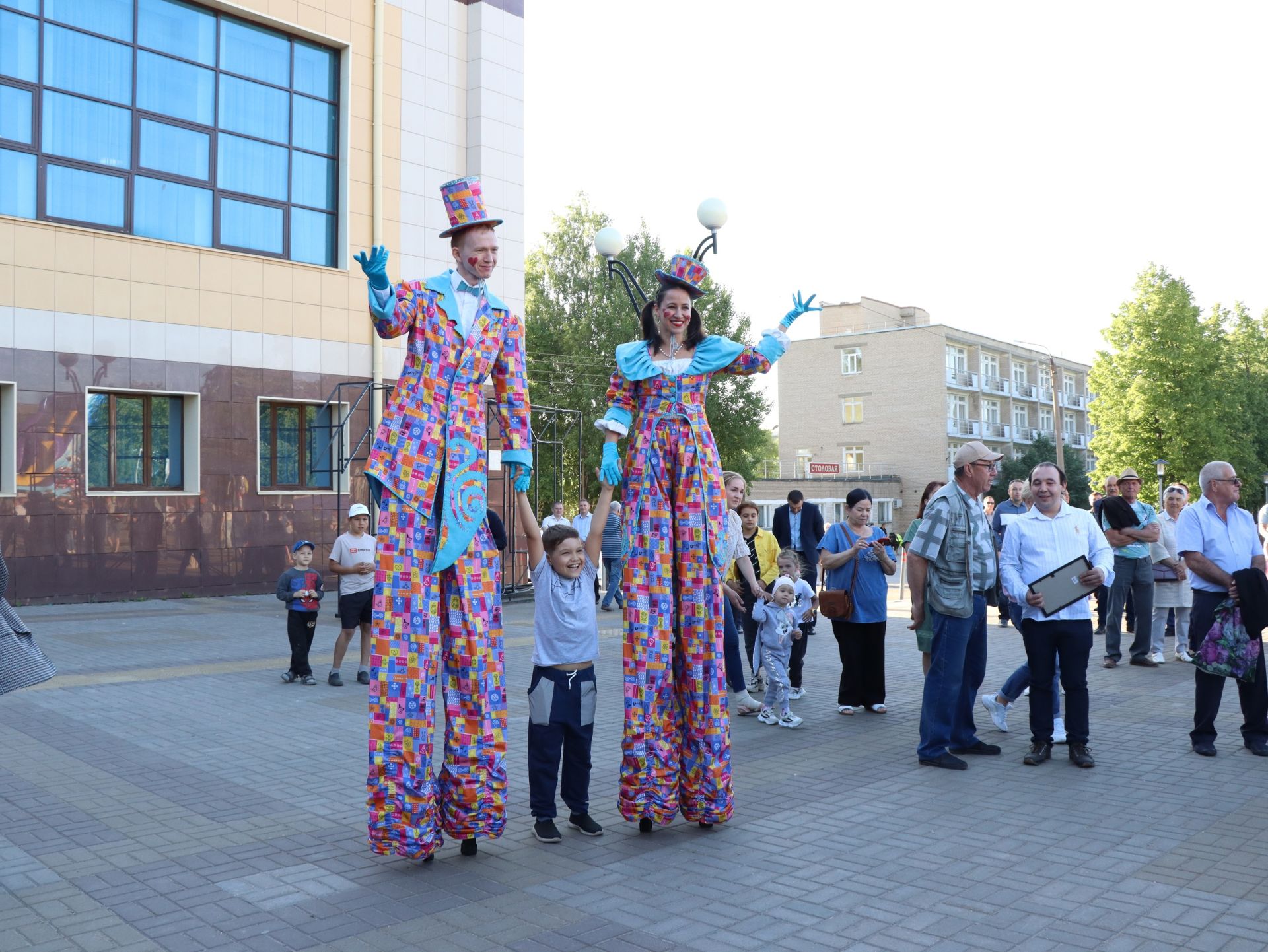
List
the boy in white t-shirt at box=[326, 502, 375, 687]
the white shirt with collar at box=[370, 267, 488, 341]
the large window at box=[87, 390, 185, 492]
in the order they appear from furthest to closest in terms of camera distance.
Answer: the large window at box=[87, 390, 185, 492], the boy in white t-shirt at box=[326, 502, 375, 687], the white shirt with collar at box=[370, 267, 488, 341]

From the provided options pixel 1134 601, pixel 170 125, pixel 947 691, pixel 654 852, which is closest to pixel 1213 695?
pixel 947 691

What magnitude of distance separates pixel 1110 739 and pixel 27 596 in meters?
15.0

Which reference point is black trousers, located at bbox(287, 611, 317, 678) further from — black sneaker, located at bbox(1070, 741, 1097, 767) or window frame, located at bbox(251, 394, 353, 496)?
window frame, located at bbox(251, 394, 353, 496)

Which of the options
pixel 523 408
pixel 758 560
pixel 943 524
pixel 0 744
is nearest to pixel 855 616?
pixel 758 560

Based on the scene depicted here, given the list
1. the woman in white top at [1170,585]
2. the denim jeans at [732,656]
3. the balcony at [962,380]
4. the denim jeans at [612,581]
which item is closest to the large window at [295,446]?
the denim jeans at [612,581]

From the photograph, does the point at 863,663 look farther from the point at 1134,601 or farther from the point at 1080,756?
the point at 1134,601

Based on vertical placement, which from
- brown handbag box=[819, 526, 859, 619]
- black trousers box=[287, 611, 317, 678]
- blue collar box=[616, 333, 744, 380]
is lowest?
black trousers box=[287, 611, 317, 678]

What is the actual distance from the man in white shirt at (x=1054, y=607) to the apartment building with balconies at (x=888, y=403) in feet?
172

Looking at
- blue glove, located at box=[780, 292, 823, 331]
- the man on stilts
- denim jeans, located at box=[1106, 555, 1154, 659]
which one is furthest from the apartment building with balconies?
the man on stilts

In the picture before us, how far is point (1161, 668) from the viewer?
11312 millimetres

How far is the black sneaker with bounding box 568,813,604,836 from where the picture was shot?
17.4ft

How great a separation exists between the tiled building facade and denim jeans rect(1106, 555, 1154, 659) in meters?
11.7

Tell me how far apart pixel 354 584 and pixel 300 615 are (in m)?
0.55

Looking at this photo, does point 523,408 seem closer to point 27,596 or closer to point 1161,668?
point 1161,668
